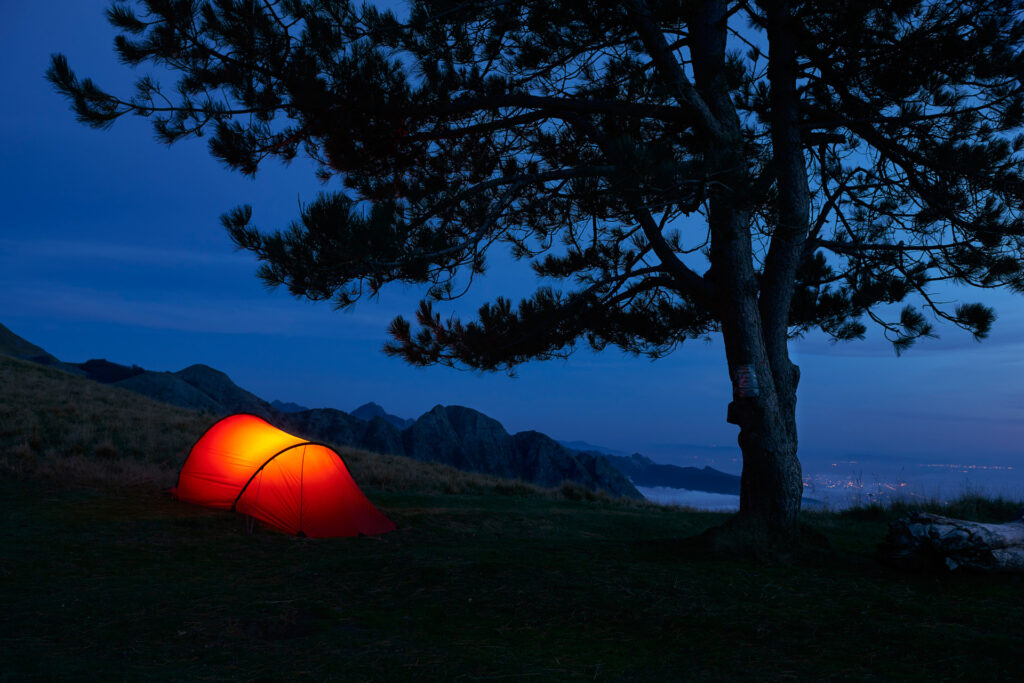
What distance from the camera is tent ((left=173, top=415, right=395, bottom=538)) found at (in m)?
9.98

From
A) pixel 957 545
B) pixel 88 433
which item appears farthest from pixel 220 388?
pixel 957 545

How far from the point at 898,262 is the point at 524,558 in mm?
6281

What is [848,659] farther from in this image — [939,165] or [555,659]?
[939,165]

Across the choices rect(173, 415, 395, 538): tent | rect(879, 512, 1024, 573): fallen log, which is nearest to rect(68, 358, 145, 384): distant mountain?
rect(173, 415, 395, 538): tent

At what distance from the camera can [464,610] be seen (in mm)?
5605

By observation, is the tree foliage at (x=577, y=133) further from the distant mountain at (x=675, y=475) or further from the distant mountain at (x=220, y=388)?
the distant mountain at (x=675, y=475)

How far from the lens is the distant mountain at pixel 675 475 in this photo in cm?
9125

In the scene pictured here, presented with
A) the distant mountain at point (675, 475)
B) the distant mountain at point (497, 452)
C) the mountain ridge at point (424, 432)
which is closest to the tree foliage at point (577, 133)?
the mountain ridge at point (424, 432)

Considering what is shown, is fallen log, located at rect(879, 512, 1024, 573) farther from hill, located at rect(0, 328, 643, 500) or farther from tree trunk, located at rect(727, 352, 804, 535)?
hill, located at rect(0, 328, 643, 500)

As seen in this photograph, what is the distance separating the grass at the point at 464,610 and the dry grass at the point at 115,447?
3.71m

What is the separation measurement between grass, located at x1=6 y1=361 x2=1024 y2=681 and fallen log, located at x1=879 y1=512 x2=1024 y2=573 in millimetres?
158

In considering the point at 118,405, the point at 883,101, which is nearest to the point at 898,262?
the point at 883,101

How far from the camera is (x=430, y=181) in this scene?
8.09 meters

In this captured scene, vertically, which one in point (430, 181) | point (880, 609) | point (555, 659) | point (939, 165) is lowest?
point (555, 659)
